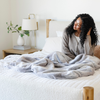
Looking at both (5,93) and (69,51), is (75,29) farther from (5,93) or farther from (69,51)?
Result: (5,93)

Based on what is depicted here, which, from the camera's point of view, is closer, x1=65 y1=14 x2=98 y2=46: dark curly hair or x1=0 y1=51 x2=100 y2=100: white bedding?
x1=0 y1=51 x2=100 y2=100: white bedding

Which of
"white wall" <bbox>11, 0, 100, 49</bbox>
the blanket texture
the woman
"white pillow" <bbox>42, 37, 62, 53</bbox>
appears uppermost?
"white wall" <bbox>11, 0, 100, 49</bbox>

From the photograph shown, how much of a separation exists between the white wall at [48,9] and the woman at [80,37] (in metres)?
0.88

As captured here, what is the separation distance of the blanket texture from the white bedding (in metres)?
0.06

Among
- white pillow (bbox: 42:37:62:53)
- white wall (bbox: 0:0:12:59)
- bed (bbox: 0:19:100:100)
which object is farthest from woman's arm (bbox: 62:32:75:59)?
white wall (bbox: 0:0:12:59)

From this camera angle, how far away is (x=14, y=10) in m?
3.78

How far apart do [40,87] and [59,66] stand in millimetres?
583

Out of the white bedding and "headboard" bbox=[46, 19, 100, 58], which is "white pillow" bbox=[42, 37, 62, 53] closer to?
"headboard" bbox=[46, 19, 100, 58]

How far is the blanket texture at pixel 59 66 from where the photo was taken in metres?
Answer: 1.59

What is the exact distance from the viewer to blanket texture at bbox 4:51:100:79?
1587mm

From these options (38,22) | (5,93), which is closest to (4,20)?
(38,22)

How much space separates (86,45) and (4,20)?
7.16 feet

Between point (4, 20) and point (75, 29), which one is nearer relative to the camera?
point (75, 29)

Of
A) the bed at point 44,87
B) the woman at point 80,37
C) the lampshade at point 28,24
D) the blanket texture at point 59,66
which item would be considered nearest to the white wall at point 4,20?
the lampshade at point 28,24
